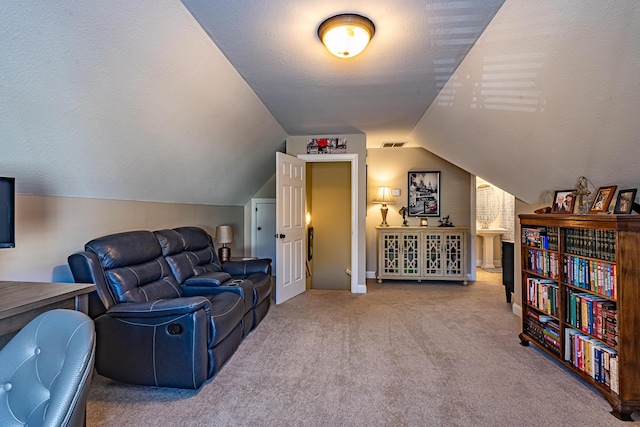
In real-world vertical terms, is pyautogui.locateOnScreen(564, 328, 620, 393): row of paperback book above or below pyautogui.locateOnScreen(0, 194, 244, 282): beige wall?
below

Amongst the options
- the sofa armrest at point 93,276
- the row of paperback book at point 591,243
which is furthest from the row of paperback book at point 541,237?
the sofa armrest at point 93,276

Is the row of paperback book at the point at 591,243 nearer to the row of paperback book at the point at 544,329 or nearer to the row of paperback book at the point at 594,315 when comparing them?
the row of paperback book at the point at 594,315

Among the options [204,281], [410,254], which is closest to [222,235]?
[204,281]

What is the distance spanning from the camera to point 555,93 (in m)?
1.93

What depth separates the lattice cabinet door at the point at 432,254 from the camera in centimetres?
491

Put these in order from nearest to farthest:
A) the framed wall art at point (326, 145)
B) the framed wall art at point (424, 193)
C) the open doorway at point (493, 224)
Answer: the framed wall art at point (326, 145), the framed wall art at point (424, 193), the open doorway at point (493, 224)

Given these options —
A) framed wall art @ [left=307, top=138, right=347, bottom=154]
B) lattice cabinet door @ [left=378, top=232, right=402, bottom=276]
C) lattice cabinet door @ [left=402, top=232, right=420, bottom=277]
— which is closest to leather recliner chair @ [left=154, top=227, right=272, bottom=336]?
framed wall art @ [left=307, top=138, right=347, bottom=154]

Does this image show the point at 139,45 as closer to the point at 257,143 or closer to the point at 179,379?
the point at 179,379

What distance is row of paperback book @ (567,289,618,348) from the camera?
190 centimetres

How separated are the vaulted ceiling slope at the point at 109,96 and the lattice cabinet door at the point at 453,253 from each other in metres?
3.65

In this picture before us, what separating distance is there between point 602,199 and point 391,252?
3016mm

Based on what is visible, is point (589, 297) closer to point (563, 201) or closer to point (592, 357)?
point (592, 357)

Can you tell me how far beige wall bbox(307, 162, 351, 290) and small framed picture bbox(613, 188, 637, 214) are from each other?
3.71 meters

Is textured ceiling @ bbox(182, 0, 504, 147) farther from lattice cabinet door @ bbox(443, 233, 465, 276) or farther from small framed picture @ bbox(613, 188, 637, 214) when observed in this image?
lattice cabinet door @ bbox(443, 233, 465, 276)
